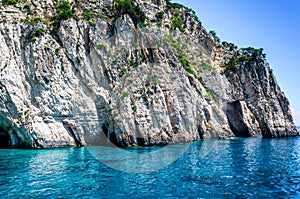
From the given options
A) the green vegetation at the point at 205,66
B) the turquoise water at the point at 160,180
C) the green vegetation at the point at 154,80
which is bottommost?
the turquoise water at the point at 160,180

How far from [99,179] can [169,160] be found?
7645 millimetres

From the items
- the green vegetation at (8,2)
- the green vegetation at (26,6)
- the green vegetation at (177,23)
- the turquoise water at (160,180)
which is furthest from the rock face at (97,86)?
the turquoise water at (160,180)

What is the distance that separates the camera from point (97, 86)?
34656 millimetres

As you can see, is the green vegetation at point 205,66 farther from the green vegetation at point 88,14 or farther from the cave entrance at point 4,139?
the cave entrance at point 4,139

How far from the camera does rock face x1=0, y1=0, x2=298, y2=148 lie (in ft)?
102

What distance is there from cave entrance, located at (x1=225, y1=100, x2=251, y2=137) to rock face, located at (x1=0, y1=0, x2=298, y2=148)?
187 mm

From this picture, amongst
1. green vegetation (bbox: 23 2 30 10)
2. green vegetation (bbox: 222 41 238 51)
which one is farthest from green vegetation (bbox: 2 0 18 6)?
green vegetation (bbox: 222 41 238 51)

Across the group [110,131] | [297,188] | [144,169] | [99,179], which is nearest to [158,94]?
[110,131]

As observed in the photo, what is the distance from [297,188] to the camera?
1230 centimetres

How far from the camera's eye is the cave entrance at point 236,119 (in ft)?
147

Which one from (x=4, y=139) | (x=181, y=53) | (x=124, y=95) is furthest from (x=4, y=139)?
(x=181, y=53)

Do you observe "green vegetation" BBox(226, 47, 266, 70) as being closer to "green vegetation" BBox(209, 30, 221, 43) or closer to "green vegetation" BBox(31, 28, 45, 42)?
"green vegetation" BBox(209, 30, 221, 43)

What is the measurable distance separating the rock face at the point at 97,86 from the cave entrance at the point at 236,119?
0.61 feet

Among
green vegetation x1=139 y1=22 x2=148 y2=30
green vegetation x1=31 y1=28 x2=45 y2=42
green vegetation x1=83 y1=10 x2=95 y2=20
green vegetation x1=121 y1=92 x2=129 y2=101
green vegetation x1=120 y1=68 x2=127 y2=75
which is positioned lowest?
green vegetation x1=121 y1=92 x2=129 y2=101
